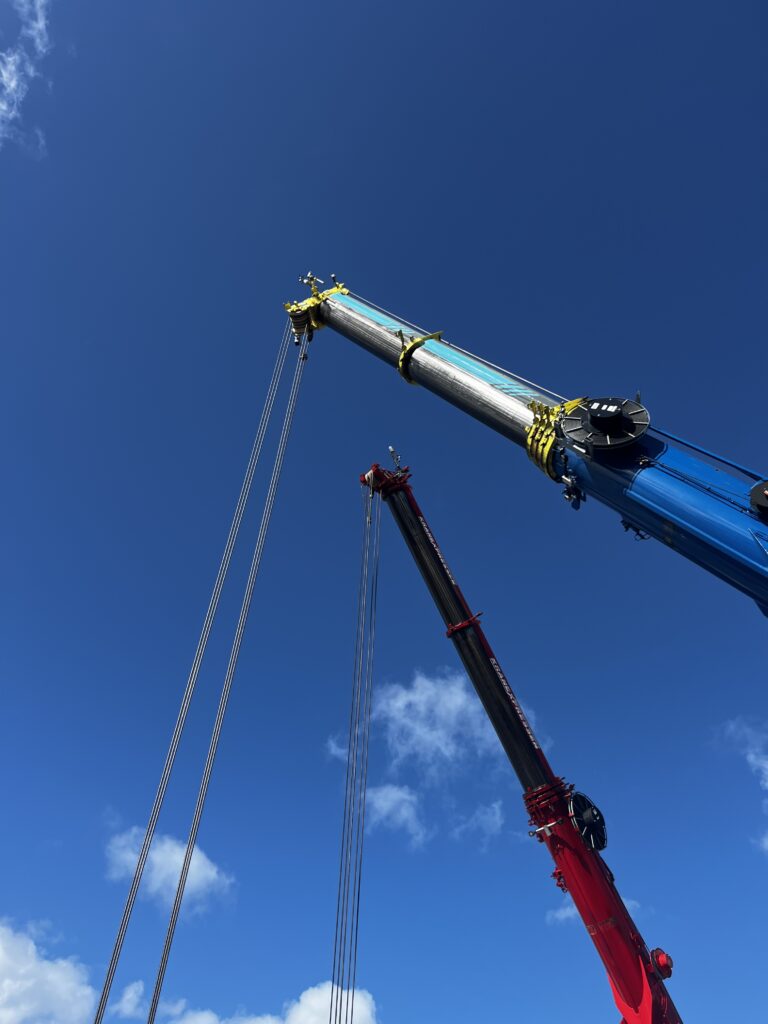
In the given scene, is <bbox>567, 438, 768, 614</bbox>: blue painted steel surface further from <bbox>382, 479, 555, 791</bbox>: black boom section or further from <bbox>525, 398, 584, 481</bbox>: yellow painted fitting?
<bbox>382, 479, 555, 791</bbox>: black boom section

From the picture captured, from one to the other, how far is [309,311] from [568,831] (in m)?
18.6

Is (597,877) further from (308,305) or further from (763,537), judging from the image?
(308,305)

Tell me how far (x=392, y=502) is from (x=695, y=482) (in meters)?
14.3

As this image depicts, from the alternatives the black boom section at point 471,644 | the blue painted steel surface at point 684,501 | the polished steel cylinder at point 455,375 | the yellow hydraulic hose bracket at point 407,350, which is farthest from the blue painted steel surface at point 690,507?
the black boom section at point 471,644

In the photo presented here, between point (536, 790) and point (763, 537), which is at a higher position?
point (536, 790)

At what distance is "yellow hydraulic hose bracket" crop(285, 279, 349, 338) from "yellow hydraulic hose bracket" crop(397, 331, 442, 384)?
19.9ft

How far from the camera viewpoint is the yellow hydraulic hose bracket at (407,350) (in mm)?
14688

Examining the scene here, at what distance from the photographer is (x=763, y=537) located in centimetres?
787

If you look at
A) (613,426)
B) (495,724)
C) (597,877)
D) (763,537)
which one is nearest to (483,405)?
(613,426)

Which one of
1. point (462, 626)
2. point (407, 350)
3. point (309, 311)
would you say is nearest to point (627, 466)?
point (407, 350)

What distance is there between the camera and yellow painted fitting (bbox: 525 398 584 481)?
10.9 m

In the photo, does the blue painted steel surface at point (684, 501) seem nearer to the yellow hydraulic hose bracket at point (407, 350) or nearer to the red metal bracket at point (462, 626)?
the yellow hydraulic hose bracket at point (407, 350)

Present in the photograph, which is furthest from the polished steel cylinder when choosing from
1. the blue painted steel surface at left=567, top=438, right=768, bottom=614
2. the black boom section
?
the black boom section

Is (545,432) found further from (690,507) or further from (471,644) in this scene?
(471,644)
